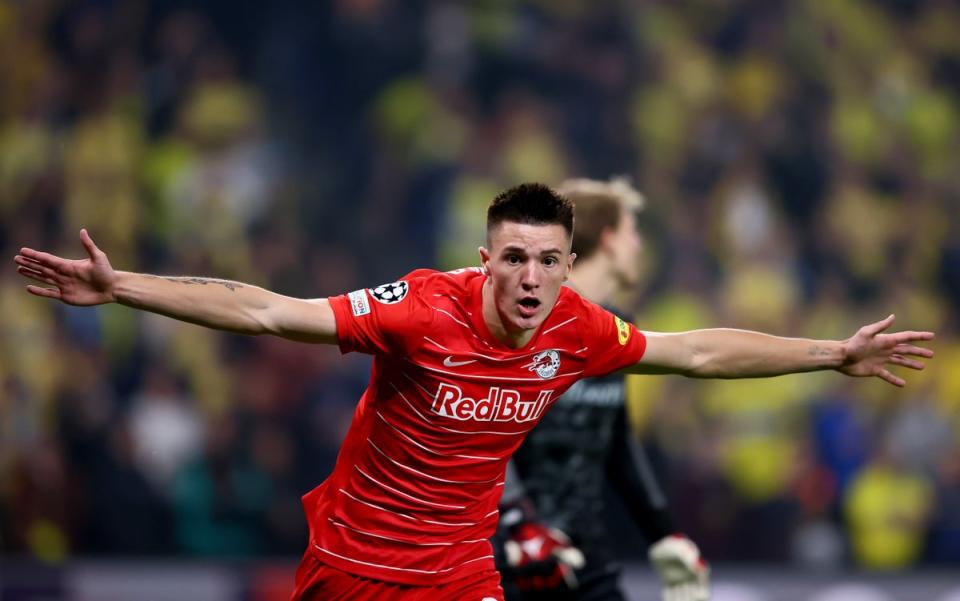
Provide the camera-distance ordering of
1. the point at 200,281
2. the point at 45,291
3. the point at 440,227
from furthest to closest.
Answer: the point at 440,227 < the point at 200,281 < the point at 45,291

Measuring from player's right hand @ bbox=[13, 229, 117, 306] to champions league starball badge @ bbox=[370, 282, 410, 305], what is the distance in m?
0.75

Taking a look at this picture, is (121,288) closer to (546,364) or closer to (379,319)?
(379,319)

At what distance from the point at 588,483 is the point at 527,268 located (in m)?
1.57

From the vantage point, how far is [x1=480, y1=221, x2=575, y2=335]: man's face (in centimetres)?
403

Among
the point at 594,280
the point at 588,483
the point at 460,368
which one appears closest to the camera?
the point at 460,368

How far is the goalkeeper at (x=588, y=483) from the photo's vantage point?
4.87 m

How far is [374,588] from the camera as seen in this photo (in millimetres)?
4207

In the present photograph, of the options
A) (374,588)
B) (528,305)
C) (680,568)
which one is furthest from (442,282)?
(680,568)

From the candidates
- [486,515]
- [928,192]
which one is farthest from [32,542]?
[928,192]

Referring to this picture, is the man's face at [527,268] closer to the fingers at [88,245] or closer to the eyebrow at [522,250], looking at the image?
the eyebrow at [522,250]

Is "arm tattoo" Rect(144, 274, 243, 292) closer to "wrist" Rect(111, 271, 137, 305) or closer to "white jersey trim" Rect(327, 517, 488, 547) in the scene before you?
"wrist" Rect(111, 271, 137, 305)

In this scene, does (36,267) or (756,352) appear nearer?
(36,267)

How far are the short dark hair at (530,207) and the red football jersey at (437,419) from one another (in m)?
0.27

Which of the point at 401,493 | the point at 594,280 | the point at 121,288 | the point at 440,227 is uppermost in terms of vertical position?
the point at 440,227
